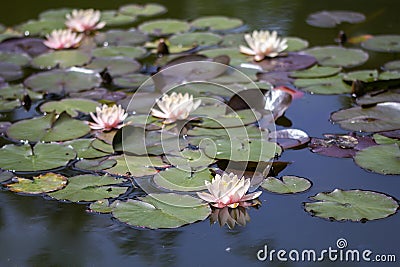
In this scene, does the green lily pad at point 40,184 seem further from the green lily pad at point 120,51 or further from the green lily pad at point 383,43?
the green lily pad at point 383,43

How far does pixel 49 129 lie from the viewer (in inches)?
101

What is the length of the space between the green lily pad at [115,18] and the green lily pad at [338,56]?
45.6 inches

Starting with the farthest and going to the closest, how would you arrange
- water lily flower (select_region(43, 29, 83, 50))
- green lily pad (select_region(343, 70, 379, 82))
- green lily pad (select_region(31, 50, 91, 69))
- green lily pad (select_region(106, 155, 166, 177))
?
water lily flower (select_region(43, 29, 83, 50)) < green lily pad (select_region(31, 50, 91, 69)) < green lily pad (select_region(343, 70, 379, 82)) < green lily pad (select_region(106, 155, 166, 177))

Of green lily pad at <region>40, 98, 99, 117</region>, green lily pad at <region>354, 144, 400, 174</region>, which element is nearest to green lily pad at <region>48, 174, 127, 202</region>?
green lily pad at <region>40, 98, 99, 117</region>

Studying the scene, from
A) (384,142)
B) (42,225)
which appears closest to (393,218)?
(384,142)

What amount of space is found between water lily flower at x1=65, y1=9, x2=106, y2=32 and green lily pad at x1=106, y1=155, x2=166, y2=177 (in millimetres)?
1538

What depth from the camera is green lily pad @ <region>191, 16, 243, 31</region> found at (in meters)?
3.67

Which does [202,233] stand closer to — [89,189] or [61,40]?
[89,189]

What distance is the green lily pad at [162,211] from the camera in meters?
1.93

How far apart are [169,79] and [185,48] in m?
0.48

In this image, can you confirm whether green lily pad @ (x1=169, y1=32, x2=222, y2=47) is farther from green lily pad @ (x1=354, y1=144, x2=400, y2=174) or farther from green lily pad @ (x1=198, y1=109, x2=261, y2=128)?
green lily pad @ (x1=354, y1=144, x2=400, y2=174)

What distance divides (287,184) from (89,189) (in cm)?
64

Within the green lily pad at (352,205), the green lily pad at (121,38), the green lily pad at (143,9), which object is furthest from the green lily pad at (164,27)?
the green lily pad at (352,205)

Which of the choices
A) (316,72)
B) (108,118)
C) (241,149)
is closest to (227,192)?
(241,149)
